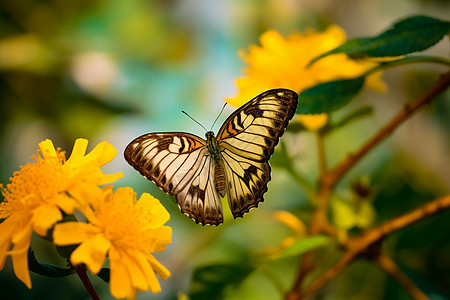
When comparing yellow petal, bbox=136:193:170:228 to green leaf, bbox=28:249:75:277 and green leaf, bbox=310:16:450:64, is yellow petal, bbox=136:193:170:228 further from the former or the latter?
green leaf, bbox=310:16:450:64

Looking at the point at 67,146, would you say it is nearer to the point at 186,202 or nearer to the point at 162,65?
the point at 162,65

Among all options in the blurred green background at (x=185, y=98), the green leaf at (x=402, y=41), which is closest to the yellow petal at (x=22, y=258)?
the green leaf at (x=402, y=41)

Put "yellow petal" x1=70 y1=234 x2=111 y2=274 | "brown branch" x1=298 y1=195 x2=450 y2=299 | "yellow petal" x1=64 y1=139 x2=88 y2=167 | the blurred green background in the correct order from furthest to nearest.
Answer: the blurred green background, "brown branch" x1=298 y1=195 x2=450 y2=299, "yellow petal" x1=64 y1=139 x2=88 y2=167, "yellow petal" x1=70 y1=234 x2=111 y2=274

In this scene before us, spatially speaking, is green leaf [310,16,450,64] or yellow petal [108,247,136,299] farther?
green leaf [310,16,450,64]

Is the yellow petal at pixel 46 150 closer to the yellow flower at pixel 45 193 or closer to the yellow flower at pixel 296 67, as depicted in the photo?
the yellow flower at pixel 45 193

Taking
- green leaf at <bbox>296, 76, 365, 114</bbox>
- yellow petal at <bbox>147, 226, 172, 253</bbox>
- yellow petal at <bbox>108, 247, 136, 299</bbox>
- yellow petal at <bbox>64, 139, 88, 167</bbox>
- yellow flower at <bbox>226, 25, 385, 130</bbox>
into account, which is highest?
yellow flower at <bbox>226, 25, 385, 130</bbox>

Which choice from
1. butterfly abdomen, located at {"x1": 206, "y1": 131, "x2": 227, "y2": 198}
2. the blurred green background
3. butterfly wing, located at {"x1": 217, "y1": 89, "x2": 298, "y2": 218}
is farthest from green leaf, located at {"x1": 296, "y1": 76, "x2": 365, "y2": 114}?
the blurred green background

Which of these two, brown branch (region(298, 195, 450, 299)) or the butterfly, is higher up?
the butterfly
